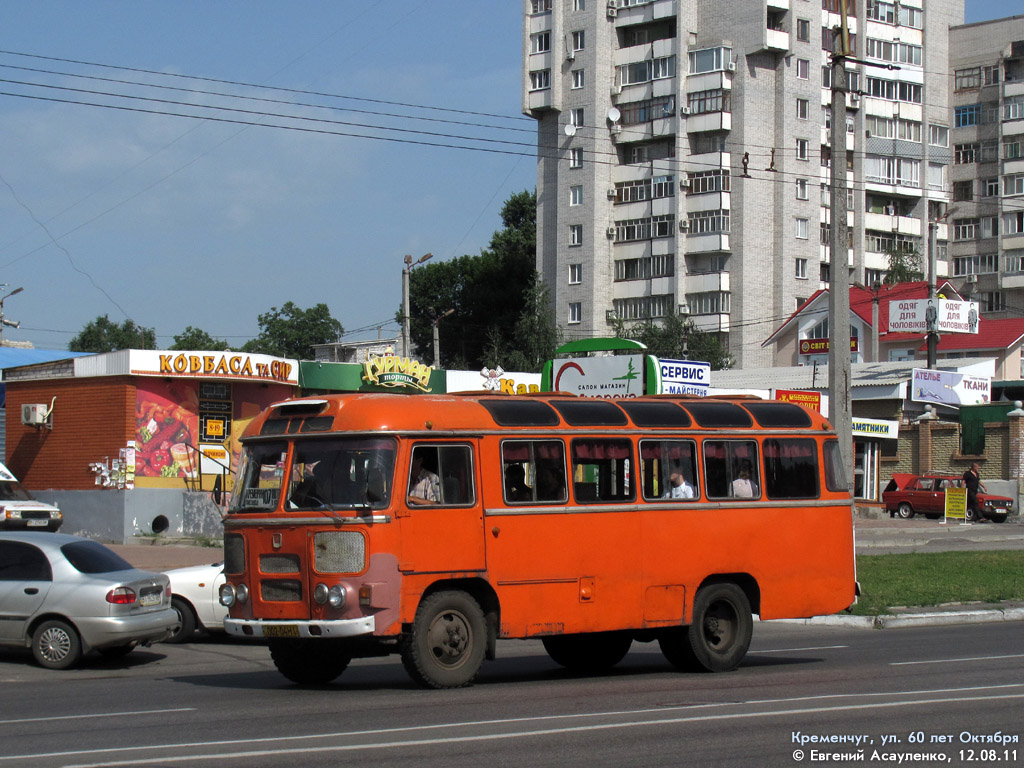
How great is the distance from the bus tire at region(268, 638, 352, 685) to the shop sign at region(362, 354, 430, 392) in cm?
2625

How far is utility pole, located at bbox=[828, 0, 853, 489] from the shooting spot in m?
20.6

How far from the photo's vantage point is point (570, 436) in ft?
42.0

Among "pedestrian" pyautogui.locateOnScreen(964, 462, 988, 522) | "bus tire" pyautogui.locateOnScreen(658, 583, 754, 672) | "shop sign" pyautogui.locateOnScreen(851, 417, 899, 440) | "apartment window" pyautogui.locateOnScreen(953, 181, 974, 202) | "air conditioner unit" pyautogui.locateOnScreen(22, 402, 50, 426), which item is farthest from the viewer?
"apartment window" pyautogui.locateOnScreen(953, 181, 974, 202)

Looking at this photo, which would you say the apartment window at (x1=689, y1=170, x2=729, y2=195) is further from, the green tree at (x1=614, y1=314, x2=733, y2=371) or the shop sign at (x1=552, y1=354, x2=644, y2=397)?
the shop sign at (x1=552, y1=354, x2=644, y2=397)

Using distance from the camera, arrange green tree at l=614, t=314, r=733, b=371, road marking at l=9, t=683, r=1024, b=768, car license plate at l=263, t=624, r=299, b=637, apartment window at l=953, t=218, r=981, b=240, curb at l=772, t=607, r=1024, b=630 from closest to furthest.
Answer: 1. road marking at l=9, t=683, r=1024, b=768
2. car license plate at l=263, t=624, r=299, b=637
3. curb at l=772, t=607, r=1024, b=630
4. green tree at l=614, t=314, r=733, b=371
5. apartment window at l=953, t=218, r=981, b=240

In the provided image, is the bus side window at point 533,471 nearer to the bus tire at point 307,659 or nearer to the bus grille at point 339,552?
the bus grille at point 339,552

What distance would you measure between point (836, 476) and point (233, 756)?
28.6 feet

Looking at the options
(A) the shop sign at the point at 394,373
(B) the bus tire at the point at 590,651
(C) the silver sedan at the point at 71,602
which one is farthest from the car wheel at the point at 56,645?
(A) the shop sign at the point at 394,373

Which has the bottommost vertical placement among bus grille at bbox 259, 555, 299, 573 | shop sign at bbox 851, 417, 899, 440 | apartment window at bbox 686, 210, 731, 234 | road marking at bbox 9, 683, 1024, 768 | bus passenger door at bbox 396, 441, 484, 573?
road marking at bbox 9, 683, 1024, 768

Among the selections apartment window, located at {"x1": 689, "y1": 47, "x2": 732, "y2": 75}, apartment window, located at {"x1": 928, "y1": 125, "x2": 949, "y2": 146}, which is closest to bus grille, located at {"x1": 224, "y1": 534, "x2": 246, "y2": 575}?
apartment window, located at {"x1": 689, "y1": 47, "x2": 732, "y2": 75}

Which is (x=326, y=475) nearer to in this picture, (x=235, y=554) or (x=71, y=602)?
(x=235, y=554)

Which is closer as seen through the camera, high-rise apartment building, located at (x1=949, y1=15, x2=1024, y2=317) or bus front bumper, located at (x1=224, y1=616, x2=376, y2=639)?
bus front bumper, located at (x1=224, y1=616, x2=376, y2=639)

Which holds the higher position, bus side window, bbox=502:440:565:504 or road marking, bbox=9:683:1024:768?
bus side window, bbox=502:440:565:504

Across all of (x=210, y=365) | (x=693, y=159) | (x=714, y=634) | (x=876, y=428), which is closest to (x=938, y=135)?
(x=693, y=159)
